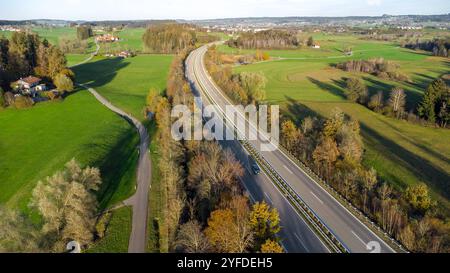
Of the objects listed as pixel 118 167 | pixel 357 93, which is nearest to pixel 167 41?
pixel 357 93

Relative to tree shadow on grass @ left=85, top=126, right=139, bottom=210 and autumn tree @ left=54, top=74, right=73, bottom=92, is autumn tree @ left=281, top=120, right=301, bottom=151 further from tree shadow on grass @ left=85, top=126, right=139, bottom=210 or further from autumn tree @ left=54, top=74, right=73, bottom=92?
autumn tree @ left=54, top=74, right=73, bottom=92

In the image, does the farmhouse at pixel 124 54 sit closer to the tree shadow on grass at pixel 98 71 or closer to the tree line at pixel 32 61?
the tree shadow on grass at pixel 98 71

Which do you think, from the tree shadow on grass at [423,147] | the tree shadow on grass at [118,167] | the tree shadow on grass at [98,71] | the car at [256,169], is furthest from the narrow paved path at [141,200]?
the tree shadow on grass at [98,71]

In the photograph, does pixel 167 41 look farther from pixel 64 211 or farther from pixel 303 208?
pixel 303 208

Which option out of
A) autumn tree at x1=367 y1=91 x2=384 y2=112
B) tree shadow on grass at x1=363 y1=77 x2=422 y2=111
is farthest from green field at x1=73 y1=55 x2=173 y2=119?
tree shadow on grass at x1=363 y1=77 x2=422 y2=111

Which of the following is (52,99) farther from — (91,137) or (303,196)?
(303,196)
